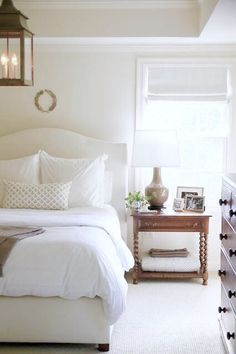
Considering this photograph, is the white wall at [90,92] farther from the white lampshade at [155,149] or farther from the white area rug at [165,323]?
the white area rug at [165,323]

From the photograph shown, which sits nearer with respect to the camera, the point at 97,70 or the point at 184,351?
the point at 184,351

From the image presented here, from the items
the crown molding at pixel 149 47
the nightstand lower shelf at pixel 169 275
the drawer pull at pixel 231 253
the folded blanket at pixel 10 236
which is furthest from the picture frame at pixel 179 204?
the drawer pull at pixel 231 253

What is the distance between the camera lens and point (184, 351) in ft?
11.7

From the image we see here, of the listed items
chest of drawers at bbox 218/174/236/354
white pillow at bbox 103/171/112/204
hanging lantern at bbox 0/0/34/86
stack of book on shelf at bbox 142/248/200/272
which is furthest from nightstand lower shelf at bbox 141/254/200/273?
hanging lantern at bbox 0/0/34/86

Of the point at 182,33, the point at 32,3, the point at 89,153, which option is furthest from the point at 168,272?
the point at 32,3

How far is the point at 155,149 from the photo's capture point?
515 cm

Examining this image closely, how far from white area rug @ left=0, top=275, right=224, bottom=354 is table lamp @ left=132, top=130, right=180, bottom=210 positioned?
85 cm

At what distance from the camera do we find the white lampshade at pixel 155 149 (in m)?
5.14

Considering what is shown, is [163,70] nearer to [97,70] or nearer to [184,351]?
[97,70]

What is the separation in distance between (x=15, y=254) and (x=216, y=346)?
1468 millimetres

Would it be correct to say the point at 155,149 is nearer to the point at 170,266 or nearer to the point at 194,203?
the point at 194,203

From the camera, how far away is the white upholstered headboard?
5418 millimetres

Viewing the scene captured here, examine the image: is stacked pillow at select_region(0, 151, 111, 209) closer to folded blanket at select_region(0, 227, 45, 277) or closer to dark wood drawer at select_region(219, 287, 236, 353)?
folded blanket at select_region(0, 227, 45, 277)

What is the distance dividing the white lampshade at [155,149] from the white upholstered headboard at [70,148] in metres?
0.26
